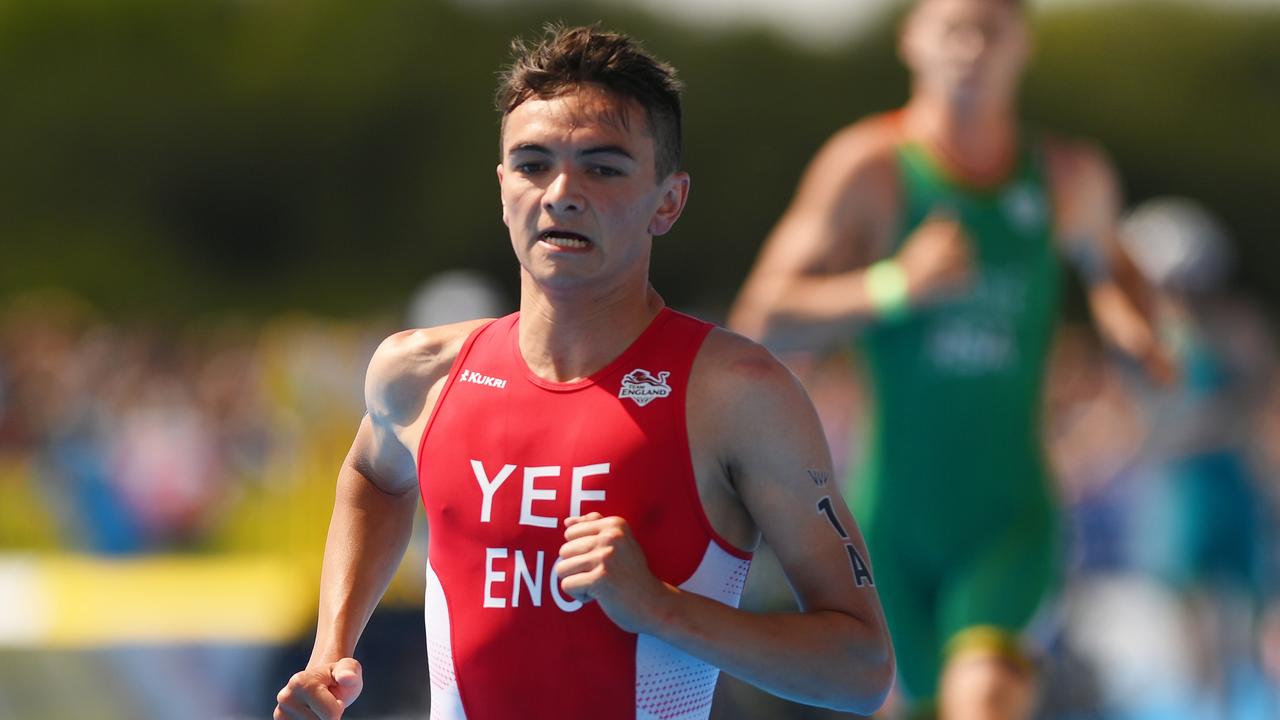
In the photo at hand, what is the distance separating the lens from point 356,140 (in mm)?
43812

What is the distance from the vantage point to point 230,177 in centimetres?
4431

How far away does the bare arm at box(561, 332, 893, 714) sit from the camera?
9.41 feet

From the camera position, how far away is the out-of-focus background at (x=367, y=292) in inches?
351

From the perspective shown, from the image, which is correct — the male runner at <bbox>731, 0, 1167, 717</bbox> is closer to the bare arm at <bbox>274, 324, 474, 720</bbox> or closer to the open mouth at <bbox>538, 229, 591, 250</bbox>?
the bare arm at <bbox>274, 324, 474, 720</bbox>

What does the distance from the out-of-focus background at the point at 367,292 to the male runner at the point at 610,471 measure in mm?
2597

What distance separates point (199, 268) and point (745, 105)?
514 inches

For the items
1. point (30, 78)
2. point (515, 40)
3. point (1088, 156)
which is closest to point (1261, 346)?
point (1088, 156)

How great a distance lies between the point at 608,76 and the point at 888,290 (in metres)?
2.35

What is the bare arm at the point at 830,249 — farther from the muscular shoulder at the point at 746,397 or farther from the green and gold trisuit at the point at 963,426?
the muscular shoulder at the point at 746,397

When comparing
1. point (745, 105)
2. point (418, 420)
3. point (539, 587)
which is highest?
point (745, 105)

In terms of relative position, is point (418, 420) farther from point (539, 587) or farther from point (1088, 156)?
point (1088, 156)

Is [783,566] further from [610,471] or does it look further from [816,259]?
[816,259]

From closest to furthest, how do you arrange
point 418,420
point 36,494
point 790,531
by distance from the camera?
point 790,531, point 418,420, point 36,494

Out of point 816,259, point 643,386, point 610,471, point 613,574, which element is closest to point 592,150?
point 643,386
